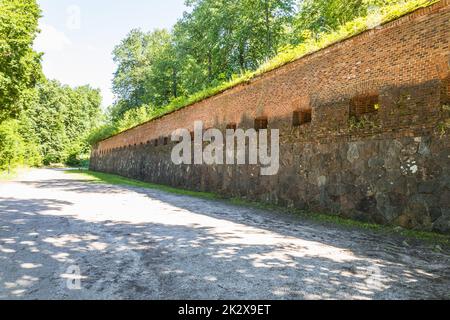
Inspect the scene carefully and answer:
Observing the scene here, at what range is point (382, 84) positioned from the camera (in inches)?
293

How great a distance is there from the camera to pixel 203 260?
4199mm

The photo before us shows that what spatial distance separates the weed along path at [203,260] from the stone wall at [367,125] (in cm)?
120

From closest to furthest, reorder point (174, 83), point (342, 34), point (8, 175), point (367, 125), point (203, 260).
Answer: point (203, 260) → point (367, 125) → point (342, 34) → point (8, 175) → point (174, 83)

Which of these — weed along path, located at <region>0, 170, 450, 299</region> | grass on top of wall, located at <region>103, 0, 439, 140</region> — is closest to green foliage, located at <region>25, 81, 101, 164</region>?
grass on top of wall, located at <region>103, 0, 439, 140</region>

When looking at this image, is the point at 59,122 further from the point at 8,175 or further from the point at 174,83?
the point at 8,175

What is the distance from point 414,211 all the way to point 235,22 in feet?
85.7

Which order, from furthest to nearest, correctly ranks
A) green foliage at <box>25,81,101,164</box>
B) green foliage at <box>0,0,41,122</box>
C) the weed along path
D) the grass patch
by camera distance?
green foliage at <box>25,81,101,164</box> < the grass patch < green foliage at <box>0,0,41,122</box> < the weed along path

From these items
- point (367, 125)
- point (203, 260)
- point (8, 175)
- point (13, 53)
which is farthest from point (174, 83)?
point (203, 260)

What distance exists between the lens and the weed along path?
324cm

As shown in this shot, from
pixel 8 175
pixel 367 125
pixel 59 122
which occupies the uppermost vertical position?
pixel 59 122

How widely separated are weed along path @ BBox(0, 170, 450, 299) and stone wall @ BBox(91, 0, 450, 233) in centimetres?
120

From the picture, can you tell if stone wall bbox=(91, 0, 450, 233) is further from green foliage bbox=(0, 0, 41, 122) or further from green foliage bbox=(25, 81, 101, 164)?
green foliage bbox=(25, 81, 101, 164)

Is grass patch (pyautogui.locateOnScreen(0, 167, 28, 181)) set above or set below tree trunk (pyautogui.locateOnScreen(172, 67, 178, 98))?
below

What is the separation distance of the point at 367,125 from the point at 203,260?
541 centimetres
